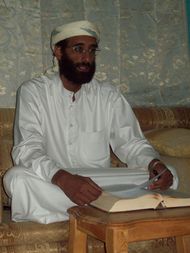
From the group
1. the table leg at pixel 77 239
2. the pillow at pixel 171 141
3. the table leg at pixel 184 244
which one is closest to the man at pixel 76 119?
the pillow at pixel 171 141

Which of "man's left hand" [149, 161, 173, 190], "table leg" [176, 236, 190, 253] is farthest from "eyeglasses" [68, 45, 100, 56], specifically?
"table leg" [176, 236, 190, 253]

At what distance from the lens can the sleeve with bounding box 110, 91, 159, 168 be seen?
2.74 metres

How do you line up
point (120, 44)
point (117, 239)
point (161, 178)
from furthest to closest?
point (120, 44), point (161, 178), point (117, 239)


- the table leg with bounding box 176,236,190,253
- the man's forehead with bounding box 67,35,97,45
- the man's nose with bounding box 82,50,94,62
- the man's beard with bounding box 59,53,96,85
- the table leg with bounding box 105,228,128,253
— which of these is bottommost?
the table leg with bounding box 176,236,190,253

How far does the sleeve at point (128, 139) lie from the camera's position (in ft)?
9.00

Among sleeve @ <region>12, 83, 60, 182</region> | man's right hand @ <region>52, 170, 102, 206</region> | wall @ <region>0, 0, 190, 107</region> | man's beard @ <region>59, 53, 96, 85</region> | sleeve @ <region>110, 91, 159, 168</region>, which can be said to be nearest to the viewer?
man's right hand @ <region>52, 170, 102, 206</region>

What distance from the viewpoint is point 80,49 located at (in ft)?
9.75

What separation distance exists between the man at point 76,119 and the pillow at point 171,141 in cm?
13

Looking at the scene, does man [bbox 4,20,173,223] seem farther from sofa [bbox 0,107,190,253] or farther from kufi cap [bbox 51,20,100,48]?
sofa [bbox 0,107,190,253]

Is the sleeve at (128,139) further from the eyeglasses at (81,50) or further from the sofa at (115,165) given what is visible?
the eyeglasses at (81,50)

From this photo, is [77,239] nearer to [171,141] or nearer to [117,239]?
[117,239]

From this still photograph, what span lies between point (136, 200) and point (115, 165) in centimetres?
128

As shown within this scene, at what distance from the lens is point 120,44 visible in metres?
3.66

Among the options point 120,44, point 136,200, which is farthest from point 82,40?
point 136,200
